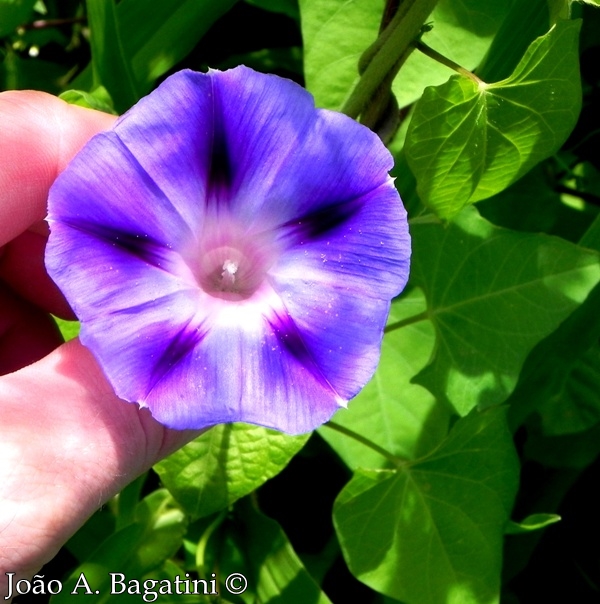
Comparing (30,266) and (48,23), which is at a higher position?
(48,23)

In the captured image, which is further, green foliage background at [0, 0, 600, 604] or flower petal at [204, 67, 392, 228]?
green foliage background at [0, 0, 600, 604]

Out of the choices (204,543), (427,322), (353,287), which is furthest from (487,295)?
(204,543)

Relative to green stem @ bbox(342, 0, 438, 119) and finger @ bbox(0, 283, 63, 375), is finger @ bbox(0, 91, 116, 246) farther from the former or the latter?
green stem @ bbox(342, 0, 438, 119)

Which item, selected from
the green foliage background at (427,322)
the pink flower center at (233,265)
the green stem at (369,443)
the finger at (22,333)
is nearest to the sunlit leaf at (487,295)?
the green foliage background at (427,322)

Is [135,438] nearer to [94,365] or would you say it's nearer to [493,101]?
[94,365]

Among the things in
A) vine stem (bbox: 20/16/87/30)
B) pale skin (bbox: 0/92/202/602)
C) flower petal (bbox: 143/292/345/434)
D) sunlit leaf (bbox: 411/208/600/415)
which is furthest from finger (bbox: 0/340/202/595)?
vine stem (bbox: 20/16/87/30)

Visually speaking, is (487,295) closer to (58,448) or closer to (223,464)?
(223,464)
